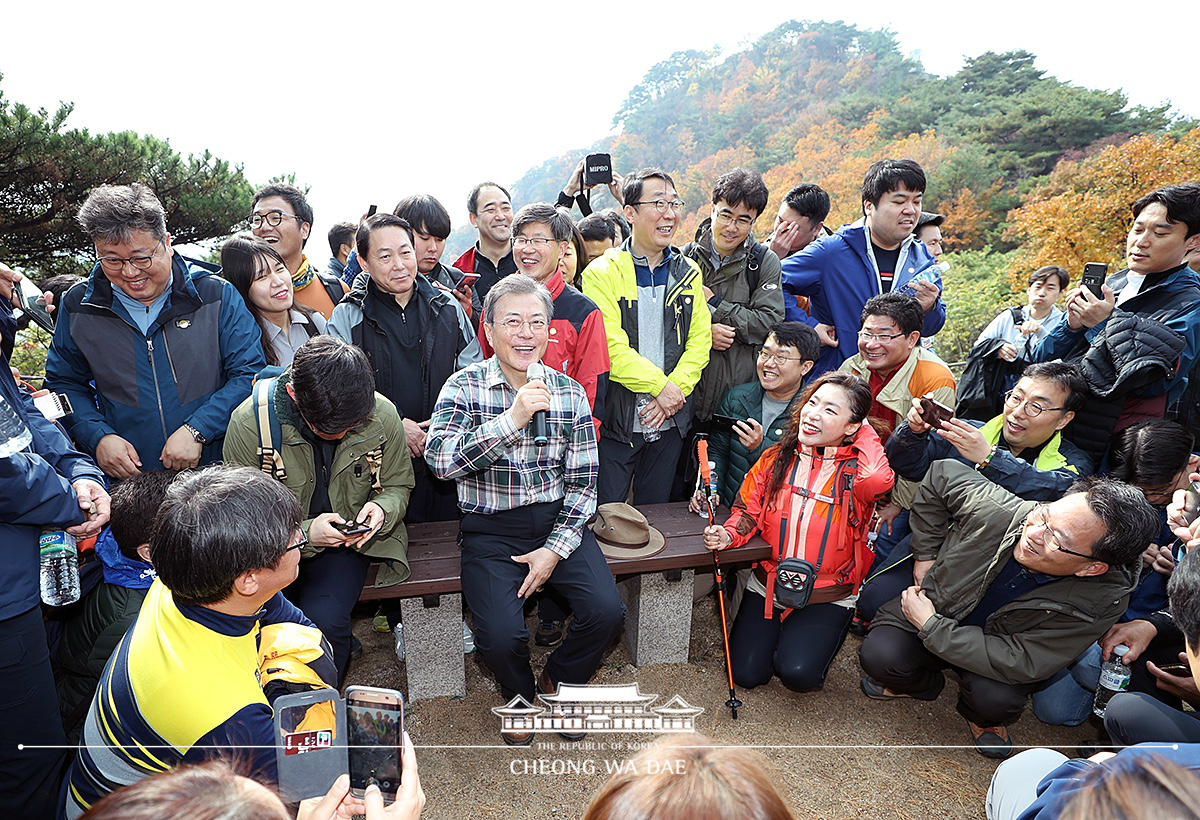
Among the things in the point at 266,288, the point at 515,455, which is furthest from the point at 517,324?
the point at 266,288

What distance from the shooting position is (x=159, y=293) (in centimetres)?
296

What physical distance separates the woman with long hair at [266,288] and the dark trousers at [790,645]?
2.90m

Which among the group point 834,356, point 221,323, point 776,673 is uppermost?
point 221,323

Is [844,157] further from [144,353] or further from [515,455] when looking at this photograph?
[144,353]

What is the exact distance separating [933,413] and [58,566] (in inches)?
145

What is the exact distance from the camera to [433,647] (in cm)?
313

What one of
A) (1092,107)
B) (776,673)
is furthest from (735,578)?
(1092,107)

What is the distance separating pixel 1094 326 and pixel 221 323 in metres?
4.64

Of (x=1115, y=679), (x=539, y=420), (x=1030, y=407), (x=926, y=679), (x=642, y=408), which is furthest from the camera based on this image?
(x=642, y=408)

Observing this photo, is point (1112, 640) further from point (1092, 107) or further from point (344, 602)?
point (1092, 107)

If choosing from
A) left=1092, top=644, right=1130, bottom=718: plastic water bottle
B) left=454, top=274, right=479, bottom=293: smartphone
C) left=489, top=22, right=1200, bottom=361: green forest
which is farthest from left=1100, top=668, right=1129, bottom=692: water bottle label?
left=489, top=22, right=1200, bottom=361: green forest

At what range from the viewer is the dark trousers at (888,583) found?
11.2 feet

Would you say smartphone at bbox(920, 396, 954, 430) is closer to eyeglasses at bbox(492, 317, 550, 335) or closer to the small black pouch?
the small black pouch

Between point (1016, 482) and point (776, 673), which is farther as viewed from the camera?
point (776, 673)
